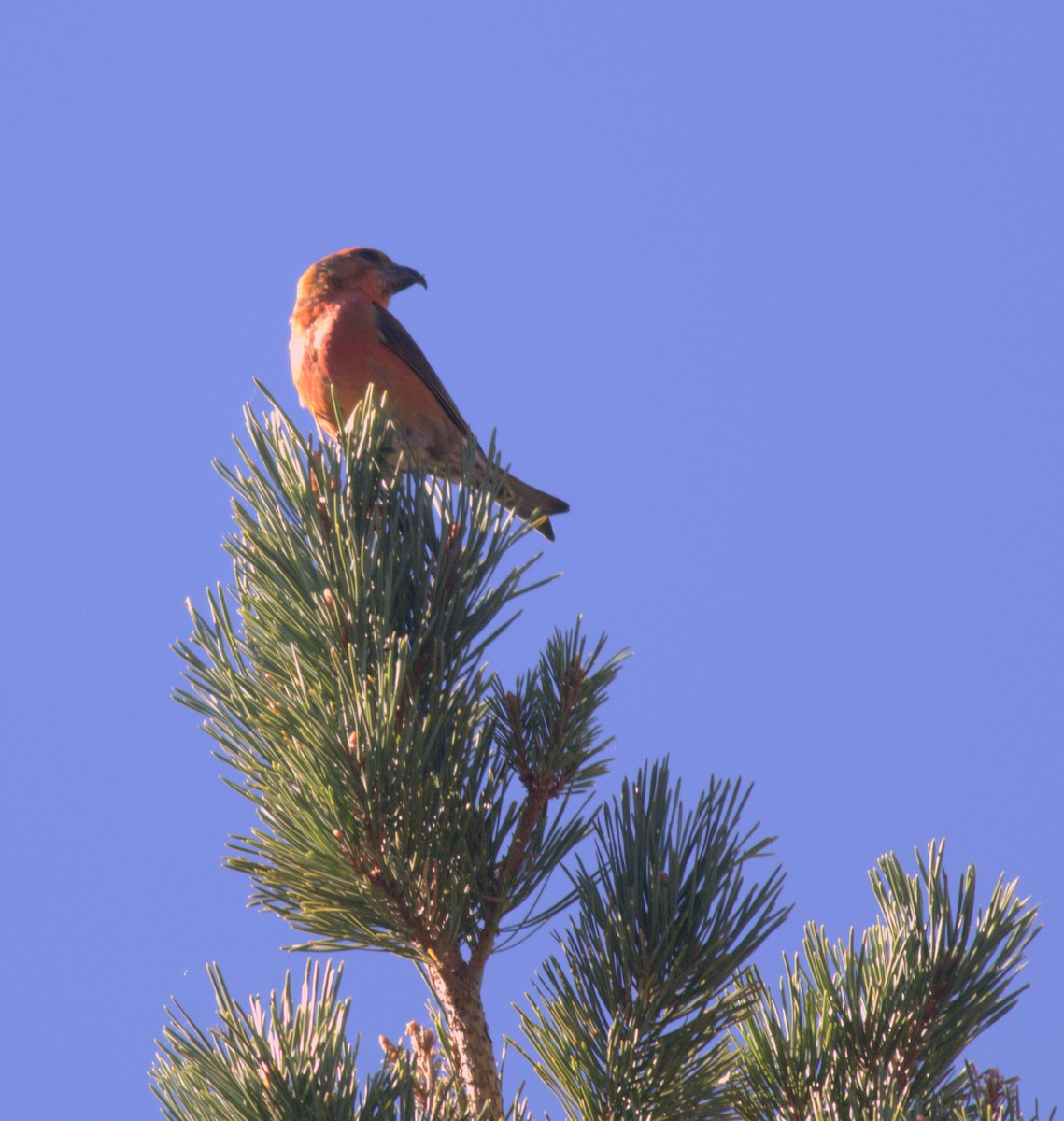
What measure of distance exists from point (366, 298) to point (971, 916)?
12.5 feet

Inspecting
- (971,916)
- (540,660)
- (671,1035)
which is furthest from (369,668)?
(971,916)

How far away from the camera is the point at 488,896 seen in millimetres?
1824

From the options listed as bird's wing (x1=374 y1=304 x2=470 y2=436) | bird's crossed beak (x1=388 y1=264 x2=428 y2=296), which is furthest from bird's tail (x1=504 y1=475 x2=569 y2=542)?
bird's crossed beak (x1=388 y1=264 x2=428 y2=296)

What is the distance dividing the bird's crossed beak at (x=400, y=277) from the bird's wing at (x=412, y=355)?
69 cm

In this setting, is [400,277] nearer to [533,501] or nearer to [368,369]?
[368,369]

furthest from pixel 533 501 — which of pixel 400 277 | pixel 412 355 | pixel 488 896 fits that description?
pixel 488 896

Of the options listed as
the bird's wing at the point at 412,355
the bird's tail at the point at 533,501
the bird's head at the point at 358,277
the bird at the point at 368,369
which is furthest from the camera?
the bird's head at the point at 358,277

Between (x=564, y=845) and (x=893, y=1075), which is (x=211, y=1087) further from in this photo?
(x=893, y=1075)

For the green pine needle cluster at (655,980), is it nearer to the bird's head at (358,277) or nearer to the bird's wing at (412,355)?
the bird's wing at (412,355)

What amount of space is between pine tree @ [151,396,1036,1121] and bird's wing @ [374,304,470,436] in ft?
9.21

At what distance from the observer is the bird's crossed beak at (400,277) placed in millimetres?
5590

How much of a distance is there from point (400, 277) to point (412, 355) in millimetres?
1001

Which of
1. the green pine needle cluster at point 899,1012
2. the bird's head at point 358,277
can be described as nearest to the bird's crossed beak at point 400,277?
the bird's head at point 358,277

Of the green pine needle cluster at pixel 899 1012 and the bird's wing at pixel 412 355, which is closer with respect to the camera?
the green pine needle cluster at pixel 899 1012
